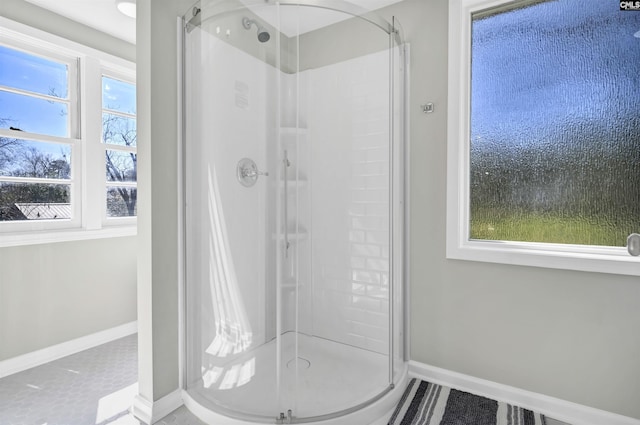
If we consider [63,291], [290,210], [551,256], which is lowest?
[63,291]

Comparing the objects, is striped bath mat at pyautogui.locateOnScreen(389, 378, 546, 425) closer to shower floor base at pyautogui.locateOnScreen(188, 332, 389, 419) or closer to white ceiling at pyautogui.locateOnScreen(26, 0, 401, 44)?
shower floor base at pyautogui.locateOnScreen(188, 332, 389, 419)

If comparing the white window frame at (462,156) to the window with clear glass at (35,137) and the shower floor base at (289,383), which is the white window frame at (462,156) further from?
the window with clear glass at (35,137)

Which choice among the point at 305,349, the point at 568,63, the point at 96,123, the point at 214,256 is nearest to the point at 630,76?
the point at 568,63

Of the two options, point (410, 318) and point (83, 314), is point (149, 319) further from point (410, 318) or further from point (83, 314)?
point (410, 318)

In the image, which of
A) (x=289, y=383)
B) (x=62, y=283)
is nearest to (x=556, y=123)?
(x=289, y=383)

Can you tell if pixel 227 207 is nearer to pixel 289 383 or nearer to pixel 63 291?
pixel 289 383

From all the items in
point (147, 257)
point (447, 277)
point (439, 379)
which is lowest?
point (439, 379)

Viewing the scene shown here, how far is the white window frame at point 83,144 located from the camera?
2.28 metres

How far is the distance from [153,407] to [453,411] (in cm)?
149

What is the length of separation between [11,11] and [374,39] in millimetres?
2135

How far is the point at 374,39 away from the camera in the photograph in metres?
1.91

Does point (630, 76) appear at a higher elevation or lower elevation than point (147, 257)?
higher

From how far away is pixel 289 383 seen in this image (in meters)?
1.64

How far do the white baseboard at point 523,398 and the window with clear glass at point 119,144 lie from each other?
8.04 feet
